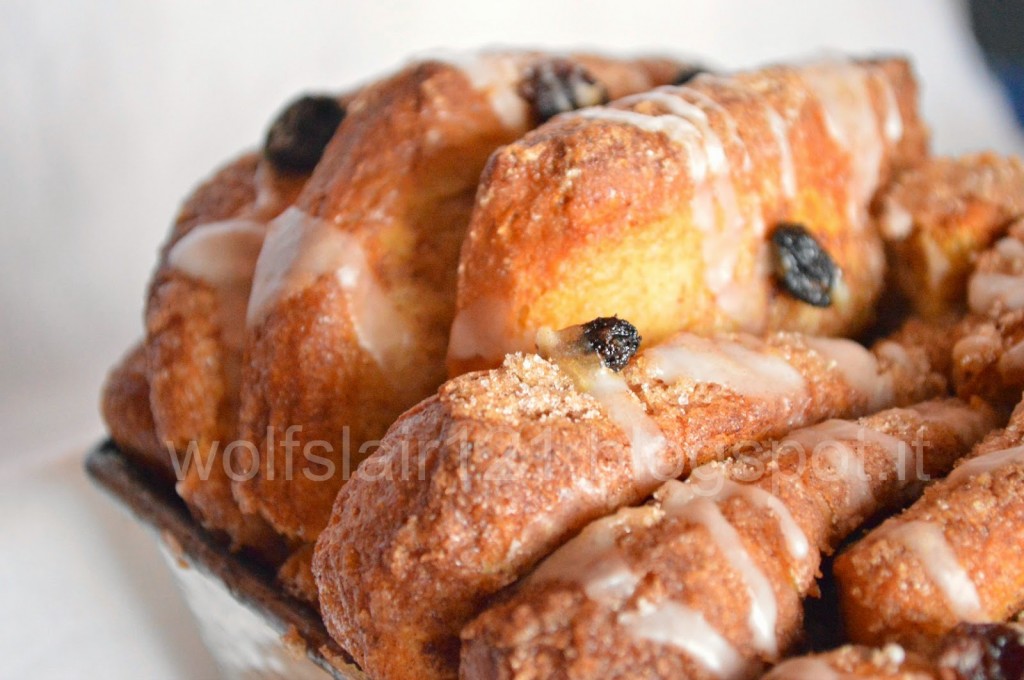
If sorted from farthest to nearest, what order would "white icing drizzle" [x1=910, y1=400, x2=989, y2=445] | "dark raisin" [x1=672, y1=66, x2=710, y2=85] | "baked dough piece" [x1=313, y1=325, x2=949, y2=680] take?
1. "dark raisin" [x1=672, y1=66, x2=710, y2=85]
2. "white icing drizzle" [x1=910, y1=400, x2=989, y2=445]
3. "baked dough piece" [x1=313, y1=325, x2=949, y2=680]

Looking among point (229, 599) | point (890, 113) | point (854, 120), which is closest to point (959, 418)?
point (854, 120)

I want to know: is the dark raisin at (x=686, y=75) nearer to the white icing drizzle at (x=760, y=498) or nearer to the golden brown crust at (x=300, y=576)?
the white icing drizzle at (x=760, y=498)

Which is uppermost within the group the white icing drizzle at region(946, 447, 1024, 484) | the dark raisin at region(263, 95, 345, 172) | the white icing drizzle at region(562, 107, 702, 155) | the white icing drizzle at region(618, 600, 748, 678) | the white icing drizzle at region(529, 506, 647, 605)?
the dark raisin at region(263, 95, 345, 172)

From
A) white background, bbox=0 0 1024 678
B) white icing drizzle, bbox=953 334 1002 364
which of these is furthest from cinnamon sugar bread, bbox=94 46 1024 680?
white background, bbox=0 0 1024 678

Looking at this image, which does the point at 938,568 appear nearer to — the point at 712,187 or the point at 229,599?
the point at 712,187

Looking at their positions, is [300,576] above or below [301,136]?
below

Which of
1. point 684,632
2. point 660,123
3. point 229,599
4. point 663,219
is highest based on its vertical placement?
point 660,123

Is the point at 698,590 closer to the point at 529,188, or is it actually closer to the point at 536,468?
the point at 536,468

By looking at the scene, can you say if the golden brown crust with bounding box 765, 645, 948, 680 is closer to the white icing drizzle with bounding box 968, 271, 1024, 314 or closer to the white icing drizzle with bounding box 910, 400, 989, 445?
the white icing drizzle with bounding box 910, 400, 989, 445
